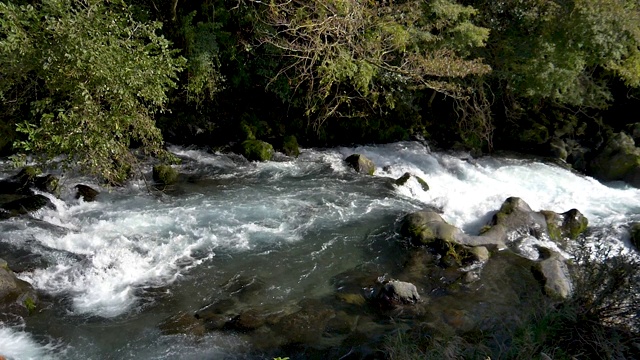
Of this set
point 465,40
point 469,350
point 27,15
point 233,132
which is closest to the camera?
point 469,350

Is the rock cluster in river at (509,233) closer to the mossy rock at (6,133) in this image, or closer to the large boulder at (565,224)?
the large boulder at (565,224)

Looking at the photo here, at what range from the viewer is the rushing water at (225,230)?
6824 millimetres

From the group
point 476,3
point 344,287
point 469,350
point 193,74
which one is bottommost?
point 344,287

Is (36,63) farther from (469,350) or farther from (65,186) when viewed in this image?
(469,350)

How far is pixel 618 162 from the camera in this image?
14.0 meters

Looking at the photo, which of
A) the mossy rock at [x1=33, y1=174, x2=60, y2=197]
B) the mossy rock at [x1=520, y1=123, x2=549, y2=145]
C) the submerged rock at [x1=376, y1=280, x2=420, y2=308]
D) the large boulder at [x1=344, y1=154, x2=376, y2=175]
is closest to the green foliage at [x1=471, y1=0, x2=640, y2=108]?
the mossy rock at [x1=520, y1=123, x2=549, y2=145]

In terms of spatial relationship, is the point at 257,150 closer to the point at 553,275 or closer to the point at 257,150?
the point at 257,150

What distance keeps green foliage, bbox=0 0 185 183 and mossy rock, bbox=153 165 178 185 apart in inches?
110

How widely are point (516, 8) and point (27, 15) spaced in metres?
11.2

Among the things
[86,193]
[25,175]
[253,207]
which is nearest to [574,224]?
[253,207]

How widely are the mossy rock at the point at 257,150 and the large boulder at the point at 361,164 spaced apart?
83.1 inches

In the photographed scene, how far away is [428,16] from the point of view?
12.3m

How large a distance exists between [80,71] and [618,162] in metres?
13.5

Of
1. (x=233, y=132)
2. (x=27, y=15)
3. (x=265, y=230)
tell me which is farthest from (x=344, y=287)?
(x=233, y=132)
